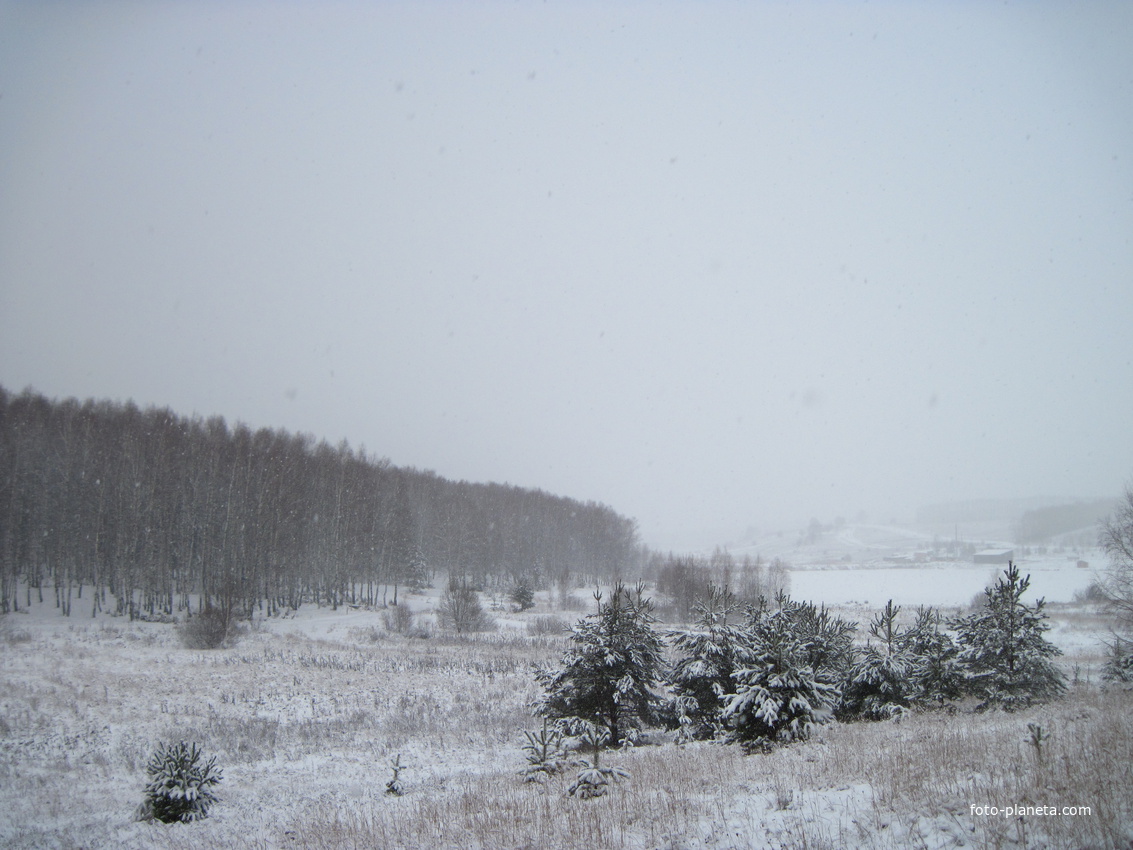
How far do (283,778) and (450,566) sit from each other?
5662 cm

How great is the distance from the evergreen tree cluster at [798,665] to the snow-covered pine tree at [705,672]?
0.03m

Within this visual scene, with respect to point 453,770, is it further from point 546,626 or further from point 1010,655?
point 546,626

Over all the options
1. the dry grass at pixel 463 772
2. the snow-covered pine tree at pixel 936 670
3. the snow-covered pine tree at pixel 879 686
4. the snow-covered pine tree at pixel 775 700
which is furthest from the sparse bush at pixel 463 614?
the snow-covered pine tree at pixel 936 670

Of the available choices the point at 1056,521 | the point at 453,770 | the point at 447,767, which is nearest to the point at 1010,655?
the point at 453,770

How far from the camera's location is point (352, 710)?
1877cm

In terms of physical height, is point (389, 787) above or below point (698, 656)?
below

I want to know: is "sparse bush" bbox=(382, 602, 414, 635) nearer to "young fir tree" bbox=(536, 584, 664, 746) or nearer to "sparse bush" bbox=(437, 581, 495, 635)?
"sparse bush" bbox=(437, 581, 495, 635)

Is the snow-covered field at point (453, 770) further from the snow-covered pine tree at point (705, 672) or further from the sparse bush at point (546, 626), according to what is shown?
the sparse bush at point (546, 626)

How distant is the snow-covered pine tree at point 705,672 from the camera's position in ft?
44.5

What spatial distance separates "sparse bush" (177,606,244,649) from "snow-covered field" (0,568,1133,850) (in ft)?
13.4

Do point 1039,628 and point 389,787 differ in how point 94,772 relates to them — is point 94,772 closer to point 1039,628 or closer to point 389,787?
point 389,787

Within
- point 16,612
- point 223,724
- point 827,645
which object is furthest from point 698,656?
point 16,612

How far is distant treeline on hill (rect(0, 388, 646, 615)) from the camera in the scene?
129 feet

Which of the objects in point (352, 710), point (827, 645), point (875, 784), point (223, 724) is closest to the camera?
point (875, 784)
